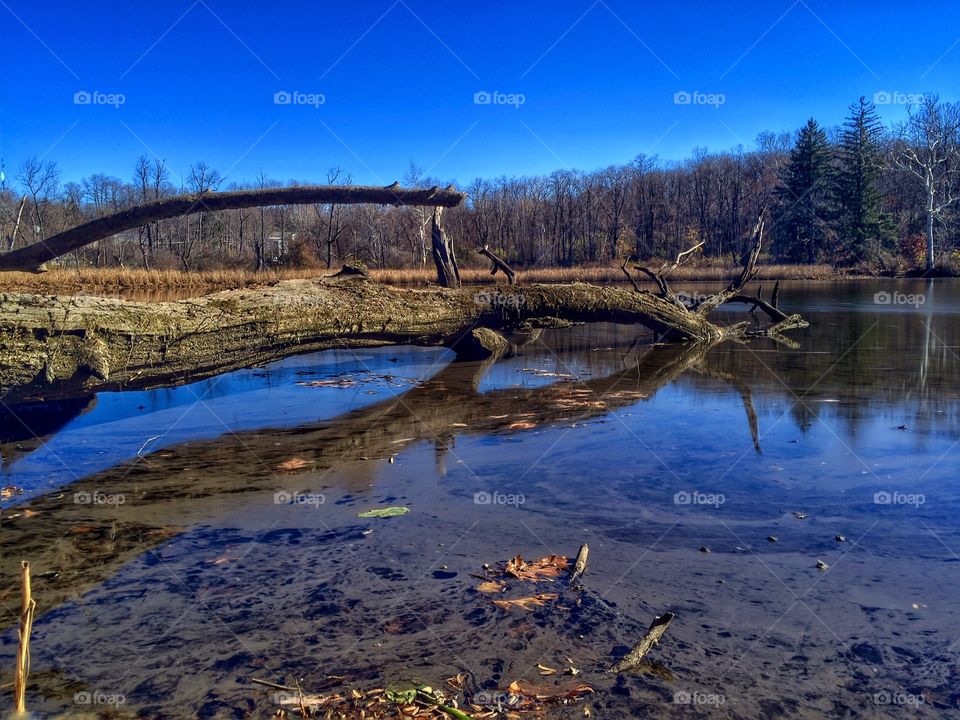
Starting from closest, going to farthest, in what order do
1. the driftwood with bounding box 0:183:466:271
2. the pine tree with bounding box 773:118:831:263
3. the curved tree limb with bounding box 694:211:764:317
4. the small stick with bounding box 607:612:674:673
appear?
the small stick with bounding box 607:612:674:673 → the driftwood with bounding box 0:183:466:271 → the curved tree limb with bounding box 694:211:764:317 → the pine tree with bounding box 773:118:831:263

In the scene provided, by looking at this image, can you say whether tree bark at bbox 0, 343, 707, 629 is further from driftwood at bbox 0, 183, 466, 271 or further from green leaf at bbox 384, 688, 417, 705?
driftwood at bbox 0, 183, 466, 271

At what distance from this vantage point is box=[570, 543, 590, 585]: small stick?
150 inches

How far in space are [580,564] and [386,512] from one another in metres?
1.65

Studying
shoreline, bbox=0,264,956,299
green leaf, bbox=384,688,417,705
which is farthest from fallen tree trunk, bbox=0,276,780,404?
green leaf, bbox=384,688,417,705

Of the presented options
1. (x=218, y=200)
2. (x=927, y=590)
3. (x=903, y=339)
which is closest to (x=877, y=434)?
(x=927, y=590)

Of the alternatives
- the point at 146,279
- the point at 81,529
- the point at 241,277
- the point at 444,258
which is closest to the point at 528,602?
the point at 81,529

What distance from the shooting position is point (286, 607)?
3533 millimetres

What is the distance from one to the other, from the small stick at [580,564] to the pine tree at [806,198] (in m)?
65.1

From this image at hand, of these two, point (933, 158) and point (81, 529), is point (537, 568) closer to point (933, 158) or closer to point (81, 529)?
point (81, 529)

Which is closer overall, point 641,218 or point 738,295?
point 738,295

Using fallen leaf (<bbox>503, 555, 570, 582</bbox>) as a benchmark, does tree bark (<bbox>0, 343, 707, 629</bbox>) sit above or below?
above

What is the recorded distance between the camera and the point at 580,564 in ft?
12.8

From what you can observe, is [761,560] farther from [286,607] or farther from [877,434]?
[877,434]

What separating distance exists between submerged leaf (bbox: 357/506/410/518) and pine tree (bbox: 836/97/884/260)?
63534 mm
